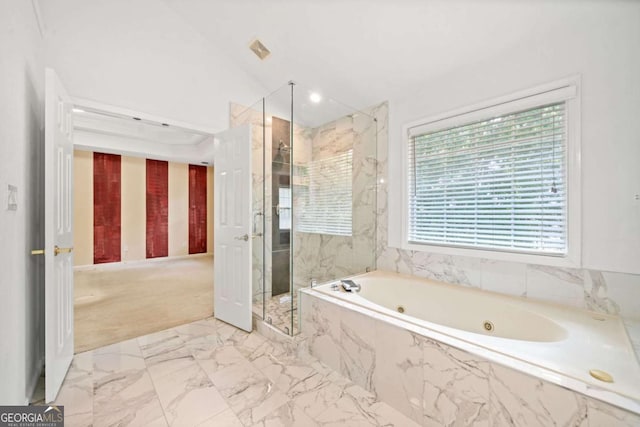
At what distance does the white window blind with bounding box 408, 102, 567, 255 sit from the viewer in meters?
1.75

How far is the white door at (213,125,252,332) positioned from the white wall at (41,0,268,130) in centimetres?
48

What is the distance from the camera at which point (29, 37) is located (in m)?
1.48

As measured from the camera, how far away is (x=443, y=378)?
50.3 inches

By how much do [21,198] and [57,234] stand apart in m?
0.29

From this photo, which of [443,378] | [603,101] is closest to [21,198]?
[443,378]

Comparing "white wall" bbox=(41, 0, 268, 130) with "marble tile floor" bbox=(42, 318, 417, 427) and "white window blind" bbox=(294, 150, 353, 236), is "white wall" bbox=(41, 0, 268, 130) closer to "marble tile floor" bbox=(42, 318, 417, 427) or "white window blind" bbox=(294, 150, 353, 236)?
"white window blind" bbox=(294, 150, 353, 236)

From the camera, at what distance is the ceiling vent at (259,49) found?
2.60 meters

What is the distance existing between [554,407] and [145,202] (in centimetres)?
669

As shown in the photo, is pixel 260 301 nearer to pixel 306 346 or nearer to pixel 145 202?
pixel 306 346

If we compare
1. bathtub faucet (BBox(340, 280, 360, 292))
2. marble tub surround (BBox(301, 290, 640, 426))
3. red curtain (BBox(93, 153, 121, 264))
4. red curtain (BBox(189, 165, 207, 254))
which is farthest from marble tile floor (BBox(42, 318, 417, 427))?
red curtain (BBox(189, 165, 207, 254))

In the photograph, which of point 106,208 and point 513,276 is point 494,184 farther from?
point 106,208

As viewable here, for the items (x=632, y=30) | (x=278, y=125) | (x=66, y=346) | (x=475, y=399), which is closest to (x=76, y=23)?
(x=278, y=125)

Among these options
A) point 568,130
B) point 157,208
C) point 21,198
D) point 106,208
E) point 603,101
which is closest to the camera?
point 21,198

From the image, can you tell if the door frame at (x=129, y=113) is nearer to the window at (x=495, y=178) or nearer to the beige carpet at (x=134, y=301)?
the beige carpet at (x=134, y=301)
